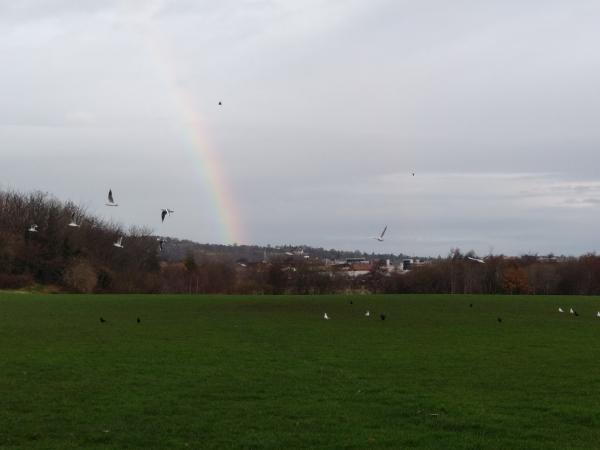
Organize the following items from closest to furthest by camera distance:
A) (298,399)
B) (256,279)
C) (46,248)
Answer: (298,399), (46,248), (256,279)

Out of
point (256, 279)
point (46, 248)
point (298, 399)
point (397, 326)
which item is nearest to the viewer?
point (298, 399)

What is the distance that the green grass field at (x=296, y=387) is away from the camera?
40.2ft

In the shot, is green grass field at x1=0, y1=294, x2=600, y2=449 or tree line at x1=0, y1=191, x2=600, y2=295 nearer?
green grass field at x1=0, y1=294, x2=600, y2=449

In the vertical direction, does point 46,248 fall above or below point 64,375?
above

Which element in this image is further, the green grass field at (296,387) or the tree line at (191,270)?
the tree line at (191,270)

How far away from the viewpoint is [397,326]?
3741 cm

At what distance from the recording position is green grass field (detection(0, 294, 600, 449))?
40.2 feet

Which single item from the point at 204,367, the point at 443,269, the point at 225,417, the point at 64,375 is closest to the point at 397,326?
the point at 204,367

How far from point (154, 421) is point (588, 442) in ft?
25.8

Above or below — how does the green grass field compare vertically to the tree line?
below

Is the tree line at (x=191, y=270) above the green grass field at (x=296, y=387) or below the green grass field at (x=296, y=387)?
above

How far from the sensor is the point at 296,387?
17109 millimetres

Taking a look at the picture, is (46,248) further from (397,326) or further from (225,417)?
(225,417)

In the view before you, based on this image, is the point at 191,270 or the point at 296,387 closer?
the point at 296,387
